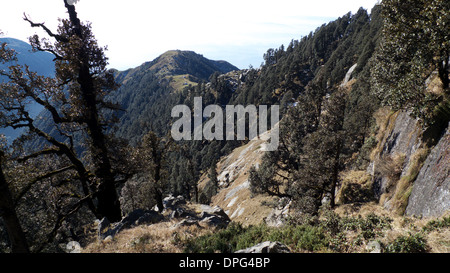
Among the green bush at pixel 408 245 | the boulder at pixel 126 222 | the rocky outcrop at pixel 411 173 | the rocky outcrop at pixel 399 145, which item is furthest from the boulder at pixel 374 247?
the boulder at pixel 126 222

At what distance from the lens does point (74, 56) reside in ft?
42.0

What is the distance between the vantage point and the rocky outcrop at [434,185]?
11.3 m

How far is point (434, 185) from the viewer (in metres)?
12.3

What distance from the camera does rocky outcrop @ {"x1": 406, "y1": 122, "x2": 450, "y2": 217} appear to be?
1130 cm

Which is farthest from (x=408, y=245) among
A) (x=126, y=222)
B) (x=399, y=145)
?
(x=126, y=222)

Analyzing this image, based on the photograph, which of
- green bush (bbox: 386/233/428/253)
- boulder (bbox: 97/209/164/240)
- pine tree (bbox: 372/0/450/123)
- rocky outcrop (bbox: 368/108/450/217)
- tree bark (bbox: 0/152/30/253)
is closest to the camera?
green bush (bbox: 386/233/428/253)

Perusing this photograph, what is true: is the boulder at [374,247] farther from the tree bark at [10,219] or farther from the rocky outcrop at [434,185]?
the tree bark at [10,219]

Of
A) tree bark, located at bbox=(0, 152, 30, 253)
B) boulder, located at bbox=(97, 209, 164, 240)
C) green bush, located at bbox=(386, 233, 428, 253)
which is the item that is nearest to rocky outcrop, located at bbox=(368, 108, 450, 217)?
green bush, located at bbox=(386, 233, 428, 253)

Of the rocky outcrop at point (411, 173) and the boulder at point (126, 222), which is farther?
the boulder at point (126, 222)

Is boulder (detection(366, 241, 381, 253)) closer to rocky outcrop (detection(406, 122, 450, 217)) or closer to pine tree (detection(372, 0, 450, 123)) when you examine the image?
rocky outcrop (detection(406, 122, 450, 217))

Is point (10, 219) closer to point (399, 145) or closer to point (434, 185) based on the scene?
point (434, 185)

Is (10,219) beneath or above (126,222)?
above
